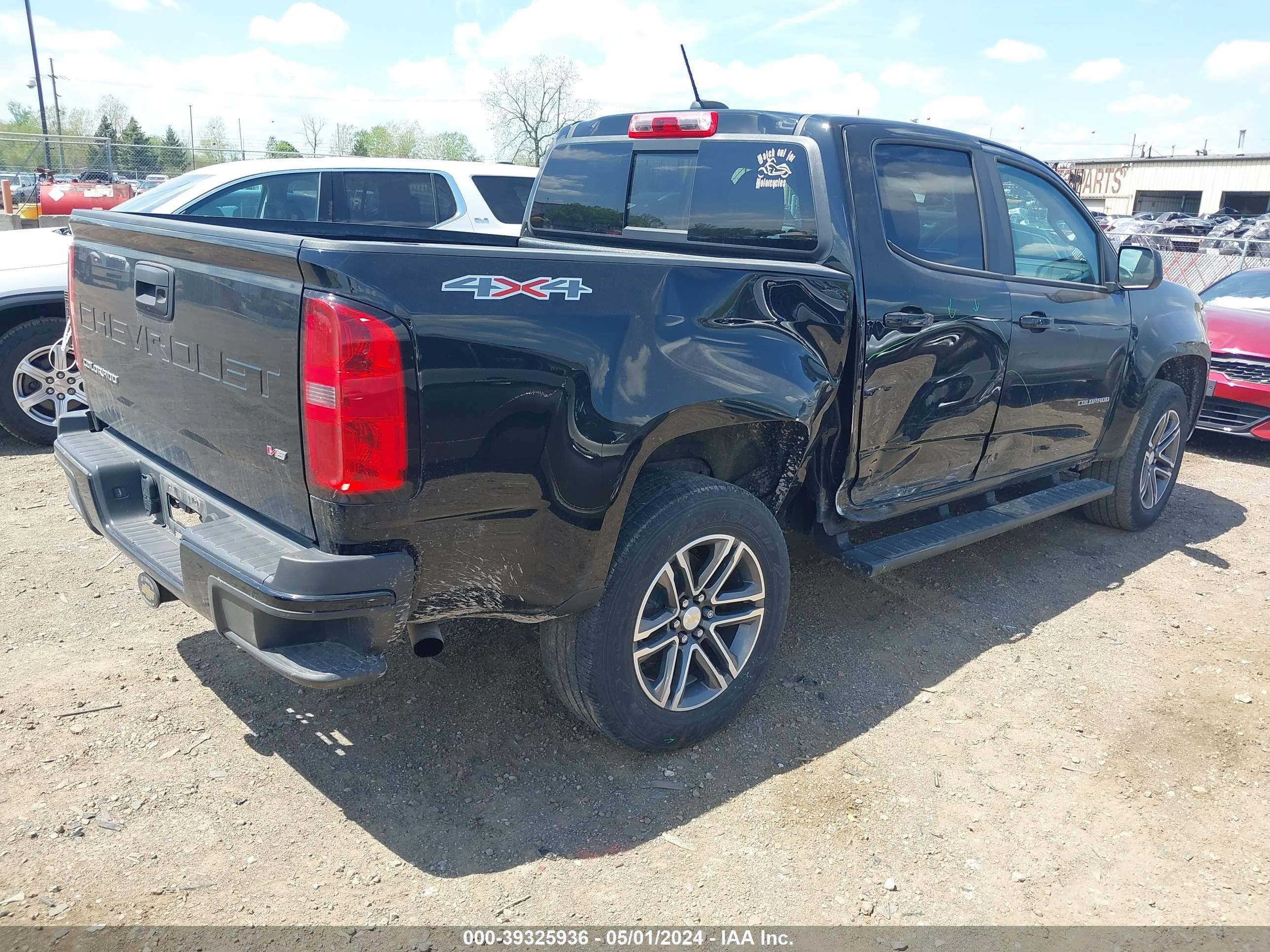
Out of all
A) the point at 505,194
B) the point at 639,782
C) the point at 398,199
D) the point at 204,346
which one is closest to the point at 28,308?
the point at 398,199

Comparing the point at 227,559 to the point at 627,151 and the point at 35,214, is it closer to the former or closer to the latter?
the point at 627,151

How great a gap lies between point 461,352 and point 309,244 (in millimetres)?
436

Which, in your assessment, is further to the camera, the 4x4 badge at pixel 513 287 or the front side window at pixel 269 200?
the front side window at pixel 269 200

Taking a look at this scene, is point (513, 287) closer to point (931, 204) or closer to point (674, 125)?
point (674, 125)

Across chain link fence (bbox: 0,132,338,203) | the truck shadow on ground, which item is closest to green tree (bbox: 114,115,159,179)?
chain link fence (bbox: 0,132,338,203)

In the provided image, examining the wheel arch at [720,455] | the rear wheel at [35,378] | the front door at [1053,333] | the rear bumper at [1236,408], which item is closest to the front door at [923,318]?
the front door at [1053,333]

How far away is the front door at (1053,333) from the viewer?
13.9 ft

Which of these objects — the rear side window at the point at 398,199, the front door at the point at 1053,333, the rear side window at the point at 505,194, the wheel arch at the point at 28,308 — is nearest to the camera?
the front door at the point at 1053,333

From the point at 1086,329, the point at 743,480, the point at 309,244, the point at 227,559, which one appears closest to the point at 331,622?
the point at 227,559

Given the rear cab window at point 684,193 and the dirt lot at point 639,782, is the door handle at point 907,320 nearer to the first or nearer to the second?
the rear cab window at point 684,193

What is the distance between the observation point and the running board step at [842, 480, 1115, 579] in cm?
381

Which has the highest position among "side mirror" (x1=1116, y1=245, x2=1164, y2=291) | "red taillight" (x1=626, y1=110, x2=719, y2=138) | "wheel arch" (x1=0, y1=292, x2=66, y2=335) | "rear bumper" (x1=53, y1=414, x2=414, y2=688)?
"red taillight" (x1=626, y1=110, x2=719, y2=138)

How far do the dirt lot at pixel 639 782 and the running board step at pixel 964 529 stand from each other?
438mm

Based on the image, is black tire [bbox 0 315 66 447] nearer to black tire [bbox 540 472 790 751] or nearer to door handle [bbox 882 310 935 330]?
black tire [bbox 540 472 790 751]
